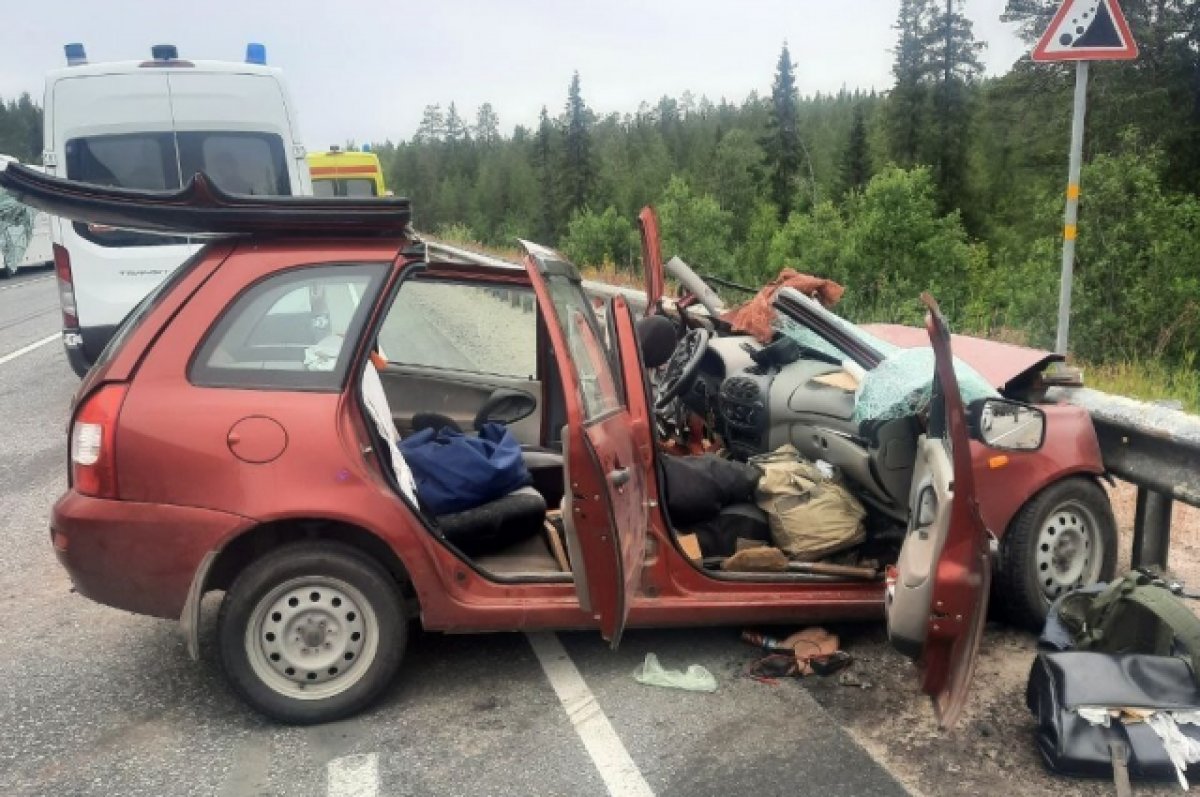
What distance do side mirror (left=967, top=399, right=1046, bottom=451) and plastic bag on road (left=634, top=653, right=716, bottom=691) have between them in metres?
1.33

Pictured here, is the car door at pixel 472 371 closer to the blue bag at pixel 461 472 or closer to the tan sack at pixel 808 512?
the blue bag at pixel 461 472

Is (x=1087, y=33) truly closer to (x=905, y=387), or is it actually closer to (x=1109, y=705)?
(x=905, y=387)

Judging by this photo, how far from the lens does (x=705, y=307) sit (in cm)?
584

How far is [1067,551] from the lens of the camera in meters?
4.31

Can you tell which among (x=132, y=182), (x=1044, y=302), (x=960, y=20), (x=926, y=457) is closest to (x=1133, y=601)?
(x=926, y=457)

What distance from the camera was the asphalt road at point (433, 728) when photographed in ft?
10.8

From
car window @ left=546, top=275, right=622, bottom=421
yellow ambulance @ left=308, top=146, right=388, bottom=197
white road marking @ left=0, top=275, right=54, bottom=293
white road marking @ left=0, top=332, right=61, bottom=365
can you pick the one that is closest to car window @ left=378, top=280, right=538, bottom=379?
car window @ left=546, top=275, right=622, bottom=421

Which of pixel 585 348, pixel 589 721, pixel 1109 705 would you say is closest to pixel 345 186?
pixel 585 348

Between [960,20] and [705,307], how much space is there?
202ft

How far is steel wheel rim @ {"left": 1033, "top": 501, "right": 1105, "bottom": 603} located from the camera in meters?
4.24

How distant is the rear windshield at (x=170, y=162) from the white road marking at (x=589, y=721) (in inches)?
248

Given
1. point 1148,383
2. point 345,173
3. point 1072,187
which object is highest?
point 345,173

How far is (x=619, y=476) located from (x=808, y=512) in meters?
1.20

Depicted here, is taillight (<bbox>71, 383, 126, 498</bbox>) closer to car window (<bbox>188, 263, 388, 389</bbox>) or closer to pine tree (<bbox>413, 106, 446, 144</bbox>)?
car window (<bbox>188, 263, 388, 389</bbox>)
